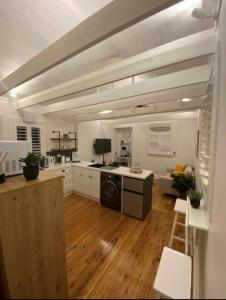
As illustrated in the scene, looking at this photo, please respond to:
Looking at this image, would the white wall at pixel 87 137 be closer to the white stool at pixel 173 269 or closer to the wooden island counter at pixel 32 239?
the wooden island counter at pixel 32 239

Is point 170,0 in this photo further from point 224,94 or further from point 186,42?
point 186,42

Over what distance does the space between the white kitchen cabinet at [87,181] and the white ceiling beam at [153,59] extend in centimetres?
201

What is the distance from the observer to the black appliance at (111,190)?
2918 millimetres

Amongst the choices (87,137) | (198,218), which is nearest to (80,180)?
(87,137)

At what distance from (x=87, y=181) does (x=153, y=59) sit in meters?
2.98

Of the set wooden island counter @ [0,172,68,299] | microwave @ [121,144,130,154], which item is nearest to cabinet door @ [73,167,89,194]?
wooden island counter @ [0,172,68,299]

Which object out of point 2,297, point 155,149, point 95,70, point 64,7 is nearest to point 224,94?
point 64,7

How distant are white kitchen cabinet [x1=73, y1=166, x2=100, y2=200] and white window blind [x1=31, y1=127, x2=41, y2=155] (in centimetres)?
108

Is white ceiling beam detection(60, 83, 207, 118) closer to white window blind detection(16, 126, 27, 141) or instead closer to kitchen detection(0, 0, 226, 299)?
kitchen detection(0, 0, 226, 299)

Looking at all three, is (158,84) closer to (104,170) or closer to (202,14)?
(202,14)

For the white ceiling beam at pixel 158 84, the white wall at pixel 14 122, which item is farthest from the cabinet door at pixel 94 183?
the white ceiling beam at pixel 158 84

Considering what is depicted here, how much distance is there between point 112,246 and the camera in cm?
191

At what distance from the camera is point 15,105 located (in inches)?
123

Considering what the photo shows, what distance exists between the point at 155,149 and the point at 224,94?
196 inches
